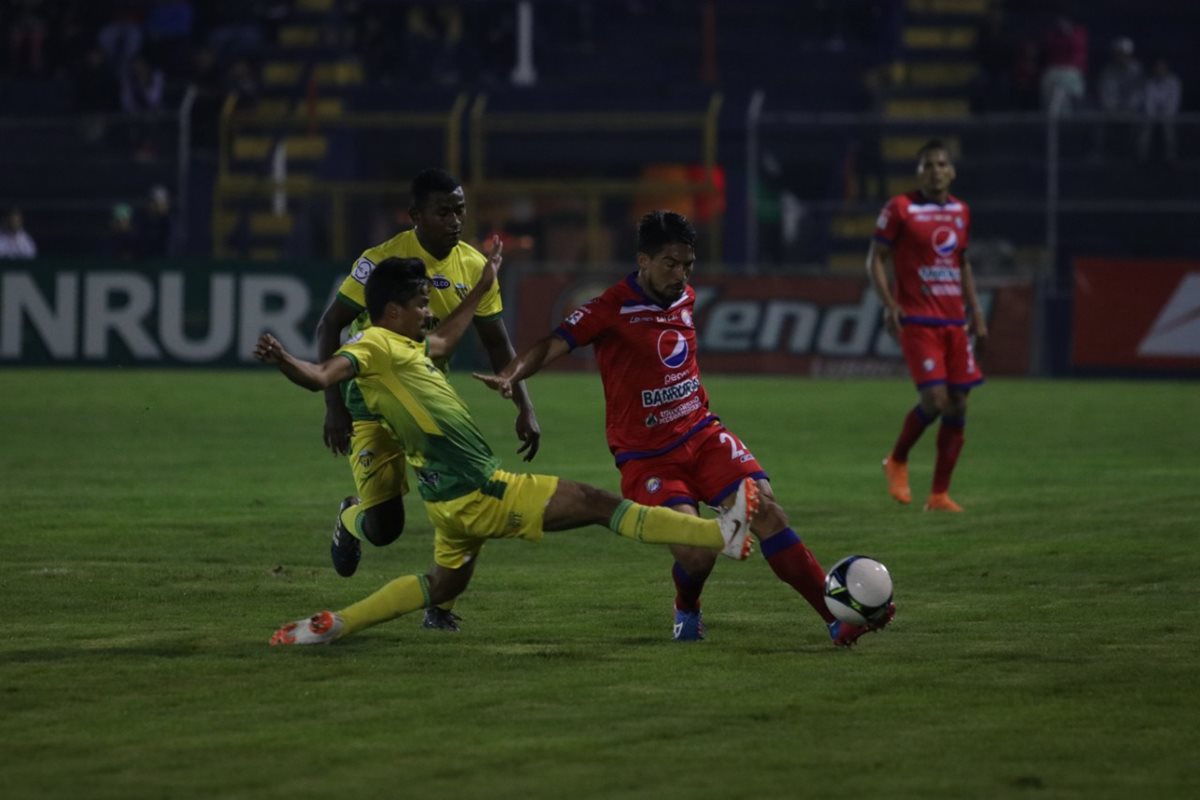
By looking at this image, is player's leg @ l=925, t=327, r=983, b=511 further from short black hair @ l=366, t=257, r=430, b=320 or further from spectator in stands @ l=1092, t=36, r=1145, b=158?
spectator in stands @ l=1092, t=36, r=1145, b=158

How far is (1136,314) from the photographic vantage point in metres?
26.6

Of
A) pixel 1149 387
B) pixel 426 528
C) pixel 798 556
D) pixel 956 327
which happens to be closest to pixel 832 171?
pixel 1149 387

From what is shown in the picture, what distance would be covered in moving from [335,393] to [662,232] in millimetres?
1793

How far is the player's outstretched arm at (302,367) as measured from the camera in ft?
23.9

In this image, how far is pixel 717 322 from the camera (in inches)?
1086

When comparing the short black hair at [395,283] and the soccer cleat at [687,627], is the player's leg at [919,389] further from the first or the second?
the short black hair at [395,283]

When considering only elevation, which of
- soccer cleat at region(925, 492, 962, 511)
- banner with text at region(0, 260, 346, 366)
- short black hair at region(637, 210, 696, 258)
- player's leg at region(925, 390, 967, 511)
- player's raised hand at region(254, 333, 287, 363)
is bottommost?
banner with text at region(0, 260, 346, 366)

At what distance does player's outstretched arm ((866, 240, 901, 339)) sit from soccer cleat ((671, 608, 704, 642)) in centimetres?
545

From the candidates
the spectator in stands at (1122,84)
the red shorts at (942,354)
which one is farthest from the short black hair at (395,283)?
the spectator in stands at (1122,84)

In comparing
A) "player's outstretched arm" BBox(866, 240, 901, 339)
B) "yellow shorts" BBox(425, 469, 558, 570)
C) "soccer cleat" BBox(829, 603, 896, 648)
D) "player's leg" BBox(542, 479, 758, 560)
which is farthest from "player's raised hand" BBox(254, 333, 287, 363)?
"player's outstretched arm" BBox(866, 240, 901, 339)

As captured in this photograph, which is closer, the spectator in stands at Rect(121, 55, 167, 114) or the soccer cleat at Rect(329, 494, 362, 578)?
the soccer cleat at Rect(329, 494, 362, 578)

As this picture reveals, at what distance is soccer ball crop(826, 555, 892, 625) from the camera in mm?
7977

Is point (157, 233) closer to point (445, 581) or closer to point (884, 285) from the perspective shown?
point (884, 285)

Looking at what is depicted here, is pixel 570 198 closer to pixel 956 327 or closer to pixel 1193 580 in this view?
pixel 956 327
